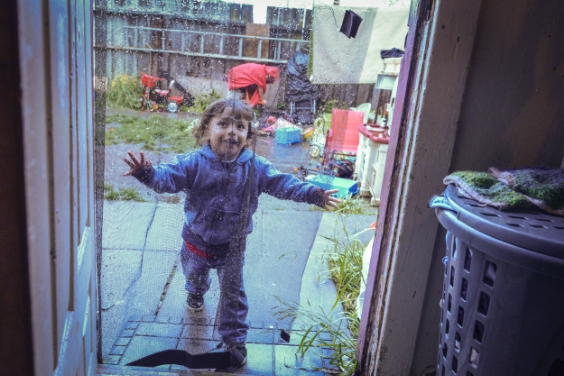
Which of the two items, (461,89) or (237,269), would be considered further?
(237,269)

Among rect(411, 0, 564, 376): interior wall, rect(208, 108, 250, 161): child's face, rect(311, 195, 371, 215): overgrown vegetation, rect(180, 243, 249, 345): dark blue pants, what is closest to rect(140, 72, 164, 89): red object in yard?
rect(208, 108, 250, 161): child's face

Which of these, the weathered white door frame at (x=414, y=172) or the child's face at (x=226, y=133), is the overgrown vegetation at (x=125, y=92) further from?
the weathered white door frame at (x=414, y=172)

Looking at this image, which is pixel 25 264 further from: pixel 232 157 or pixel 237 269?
pixel 237 269

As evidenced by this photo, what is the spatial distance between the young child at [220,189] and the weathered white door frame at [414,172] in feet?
1.18

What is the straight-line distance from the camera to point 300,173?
5.83 feet

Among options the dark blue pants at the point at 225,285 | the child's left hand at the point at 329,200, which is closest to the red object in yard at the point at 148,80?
the dark blue pants at the point at 225,285

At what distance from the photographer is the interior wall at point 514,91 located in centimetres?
137

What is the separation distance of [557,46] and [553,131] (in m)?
0.29

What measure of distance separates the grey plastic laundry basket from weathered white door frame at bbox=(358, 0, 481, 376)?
1.35 feet

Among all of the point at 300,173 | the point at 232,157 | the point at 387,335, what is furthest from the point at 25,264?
the point at 387,335

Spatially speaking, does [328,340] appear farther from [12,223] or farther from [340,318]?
[12,223]

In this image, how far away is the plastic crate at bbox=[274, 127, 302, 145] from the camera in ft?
5.52

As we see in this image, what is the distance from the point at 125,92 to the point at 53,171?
100 centimetres

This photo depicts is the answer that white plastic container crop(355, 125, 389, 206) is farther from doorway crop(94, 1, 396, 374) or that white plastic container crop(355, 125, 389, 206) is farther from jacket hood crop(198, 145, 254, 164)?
jacket hood crop(198, 145, 254, 164)
